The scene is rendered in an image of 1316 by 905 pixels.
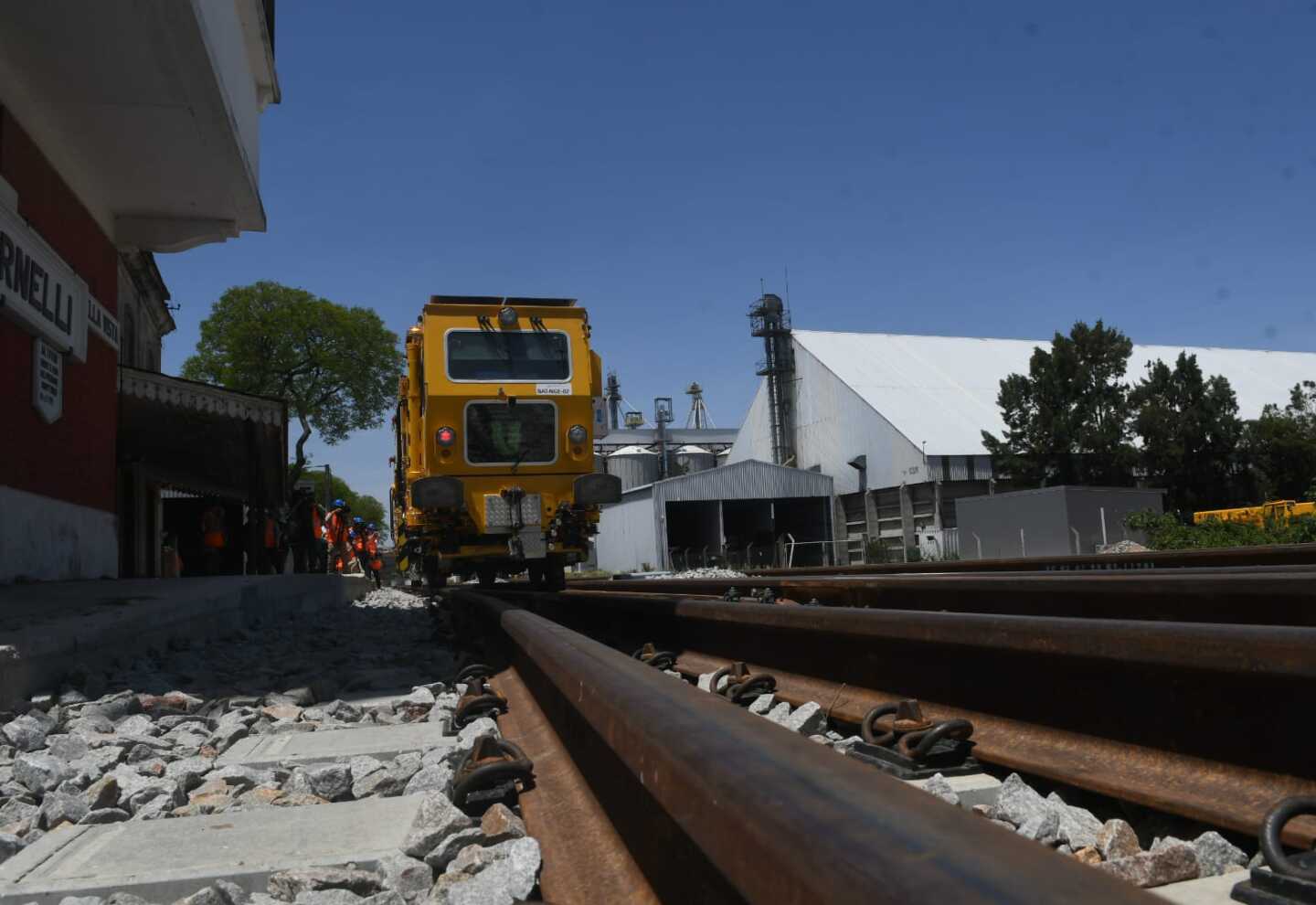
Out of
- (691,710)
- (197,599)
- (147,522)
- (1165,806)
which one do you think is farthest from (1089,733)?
(147,522)

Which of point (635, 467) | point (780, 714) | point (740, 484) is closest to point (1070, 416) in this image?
point (740, 484)

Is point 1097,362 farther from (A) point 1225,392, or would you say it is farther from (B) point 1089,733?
(B) point 1089,733

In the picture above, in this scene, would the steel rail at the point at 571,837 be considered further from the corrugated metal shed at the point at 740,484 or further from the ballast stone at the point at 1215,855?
the corrugated metal shed at the point at 740,484

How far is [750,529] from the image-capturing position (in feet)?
151

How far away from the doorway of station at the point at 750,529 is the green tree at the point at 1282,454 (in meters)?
16.9

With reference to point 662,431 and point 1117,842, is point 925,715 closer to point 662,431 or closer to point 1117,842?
point 1117,842

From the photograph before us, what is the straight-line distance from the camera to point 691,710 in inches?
73.5

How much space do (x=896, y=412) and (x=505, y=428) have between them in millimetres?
32881

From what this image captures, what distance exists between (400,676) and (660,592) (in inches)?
187

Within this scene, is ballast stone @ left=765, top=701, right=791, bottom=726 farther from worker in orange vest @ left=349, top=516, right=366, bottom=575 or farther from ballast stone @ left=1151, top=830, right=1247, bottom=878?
worker in orange vest @ left=349, top=516, right=366, bottom=575

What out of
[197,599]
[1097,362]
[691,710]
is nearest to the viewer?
[691,710]

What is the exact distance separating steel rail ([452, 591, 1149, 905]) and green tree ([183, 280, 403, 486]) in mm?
41994

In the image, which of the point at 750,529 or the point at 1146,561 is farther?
the point at 750,529

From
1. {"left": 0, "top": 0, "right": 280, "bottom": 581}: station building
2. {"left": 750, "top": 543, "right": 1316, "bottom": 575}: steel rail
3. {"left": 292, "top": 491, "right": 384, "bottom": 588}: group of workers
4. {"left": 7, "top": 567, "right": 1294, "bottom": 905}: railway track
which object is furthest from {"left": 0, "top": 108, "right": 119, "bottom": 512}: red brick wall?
{"left": 750, "top": 543, "right": 1316, "bottom": 575}: steel rail
